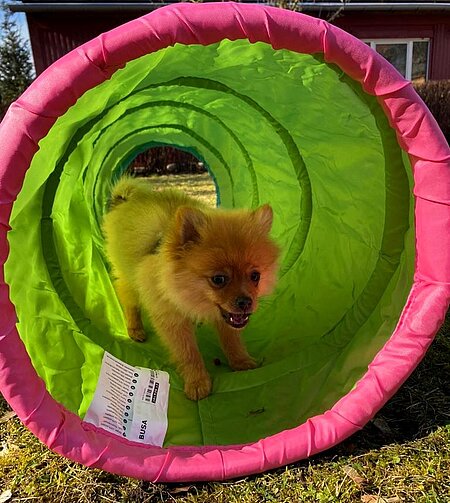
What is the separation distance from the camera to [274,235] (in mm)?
4402

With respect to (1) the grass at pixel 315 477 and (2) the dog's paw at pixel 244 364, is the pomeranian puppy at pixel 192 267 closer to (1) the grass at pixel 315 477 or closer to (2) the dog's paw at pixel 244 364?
(2) the dog's paw at pixel 244 364

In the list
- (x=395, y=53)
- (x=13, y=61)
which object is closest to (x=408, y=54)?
(x=395, y=53)

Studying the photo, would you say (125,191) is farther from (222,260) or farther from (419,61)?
(419,61)

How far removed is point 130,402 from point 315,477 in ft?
3.31

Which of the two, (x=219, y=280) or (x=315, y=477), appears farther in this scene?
(x=219, y=280)

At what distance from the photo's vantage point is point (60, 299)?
3471mm

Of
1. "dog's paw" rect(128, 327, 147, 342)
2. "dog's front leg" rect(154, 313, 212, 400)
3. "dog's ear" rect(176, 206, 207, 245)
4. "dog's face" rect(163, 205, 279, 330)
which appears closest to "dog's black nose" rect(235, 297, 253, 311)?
"dog's face" rect(163, 205, 279, 330)

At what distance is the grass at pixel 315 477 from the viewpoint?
7.79ft

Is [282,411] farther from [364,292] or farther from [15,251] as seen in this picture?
[15,251]

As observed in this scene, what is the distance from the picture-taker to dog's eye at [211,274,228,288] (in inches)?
112

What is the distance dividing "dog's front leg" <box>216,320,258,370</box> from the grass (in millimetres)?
902

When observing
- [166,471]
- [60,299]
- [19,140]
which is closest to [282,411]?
[166,471]

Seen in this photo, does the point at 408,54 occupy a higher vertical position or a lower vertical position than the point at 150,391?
lower

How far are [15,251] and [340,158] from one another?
1.99 meters
